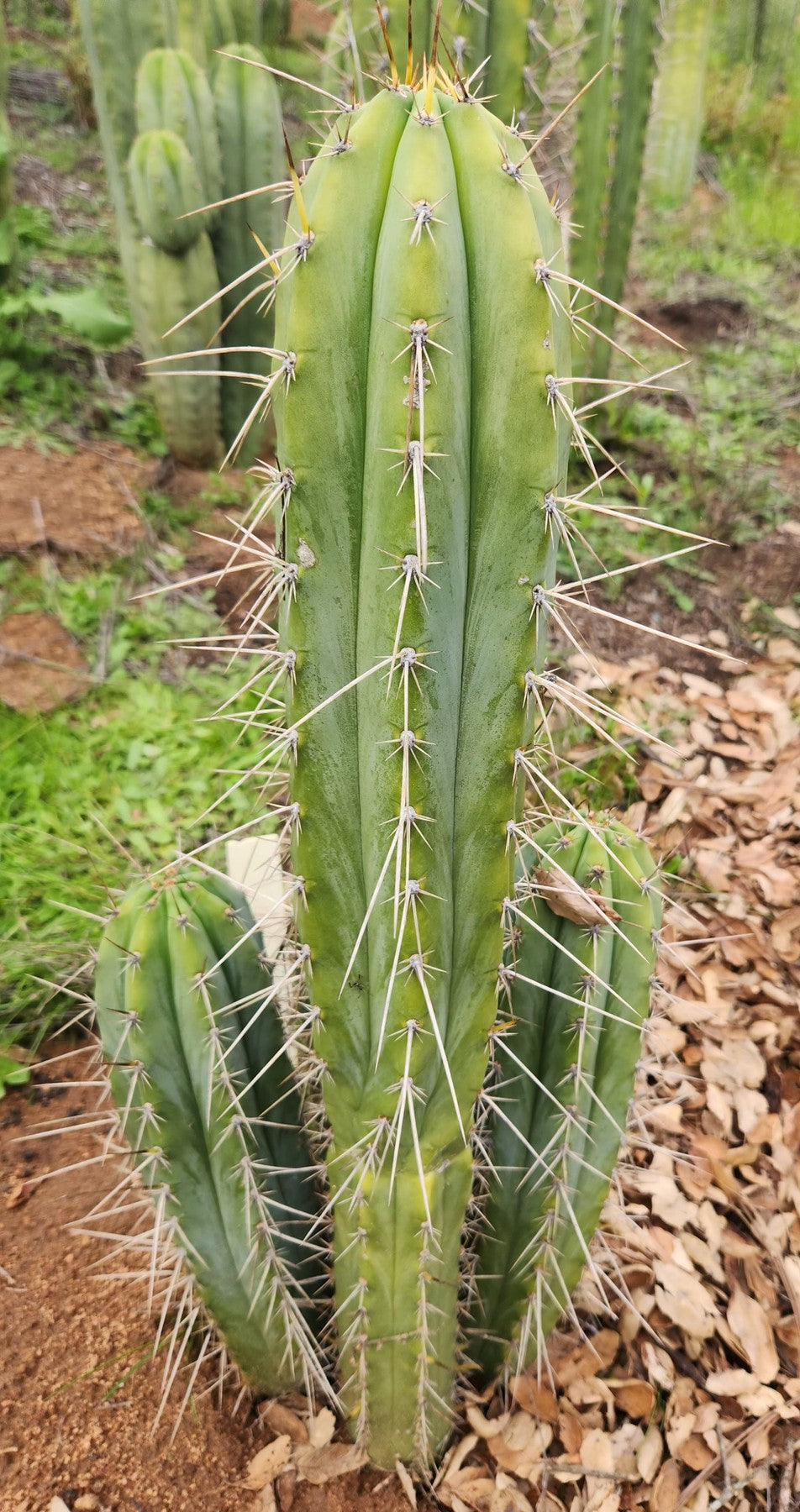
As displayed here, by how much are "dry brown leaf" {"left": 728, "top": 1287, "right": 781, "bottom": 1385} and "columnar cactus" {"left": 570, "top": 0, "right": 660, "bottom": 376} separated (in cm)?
306

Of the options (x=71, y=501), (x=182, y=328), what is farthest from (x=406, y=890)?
(x=182, y=328)

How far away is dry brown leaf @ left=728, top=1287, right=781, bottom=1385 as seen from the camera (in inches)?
66.1

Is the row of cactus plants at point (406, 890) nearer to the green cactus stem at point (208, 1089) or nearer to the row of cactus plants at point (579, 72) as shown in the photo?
the green cactus stem at point (208, 1089)

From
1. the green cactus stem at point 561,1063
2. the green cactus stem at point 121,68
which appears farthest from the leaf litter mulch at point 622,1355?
the green cactus stem at point 121,68

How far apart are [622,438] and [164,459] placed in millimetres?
1900

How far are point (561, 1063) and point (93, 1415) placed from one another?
2.86ft

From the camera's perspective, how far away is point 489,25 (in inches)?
112

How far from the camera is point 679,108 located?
679 centimetres

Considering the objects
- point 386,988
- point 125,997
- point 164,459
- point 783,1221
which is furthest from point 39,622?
point 783,1221

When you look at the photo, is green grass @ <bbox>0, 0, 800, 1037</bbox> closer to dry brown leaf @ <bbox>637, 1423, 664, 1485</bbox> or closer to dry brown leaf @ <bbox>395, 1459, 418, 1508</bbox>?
dry brown leaf @ <bbox>395, 1459, 418, 1508</bbox>

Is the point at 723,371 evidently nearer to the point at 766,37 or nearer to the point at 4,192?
the point at 4,192

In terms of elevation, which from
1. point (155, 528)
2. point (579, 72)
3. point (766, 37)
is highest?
point (766, 37)

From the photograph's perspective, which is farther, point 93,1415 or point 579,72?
point 579,72

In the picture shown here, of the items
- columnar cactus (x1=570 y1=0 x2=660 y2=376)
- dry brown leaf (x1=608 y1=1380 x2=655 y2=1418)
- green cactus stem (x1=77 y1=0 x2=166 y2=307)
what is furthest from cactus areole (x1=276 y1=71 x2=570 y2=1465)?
green cactus stem (x1=77 y1=0 x2=166 y2=307)
